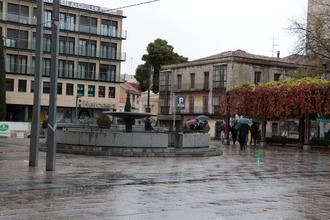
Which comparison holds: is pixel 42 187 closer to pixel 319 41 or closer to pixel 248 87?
pixel 248 87

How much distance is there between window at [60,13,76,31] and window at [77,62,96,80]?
5.05 metres

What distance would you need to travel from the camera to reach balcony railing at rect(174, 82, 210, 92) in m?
68.8

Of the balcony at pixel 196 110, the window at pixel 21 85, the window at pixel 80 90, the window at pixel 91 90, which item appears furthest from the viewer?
the window at pixel 91 90

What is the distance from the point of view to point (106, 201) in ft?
34.4

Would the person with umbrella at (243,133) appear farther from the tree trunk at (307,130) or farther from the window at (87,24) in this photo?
the window at (87,24)

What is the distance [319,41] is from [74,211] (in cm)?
3436

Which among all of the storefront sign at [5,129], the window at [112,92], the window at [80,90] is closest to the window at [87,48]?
the window at [80,90]

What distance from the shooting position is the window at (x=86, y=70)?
252 feet

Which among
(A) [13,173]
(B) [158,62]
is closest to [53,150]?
(A) [13,173]

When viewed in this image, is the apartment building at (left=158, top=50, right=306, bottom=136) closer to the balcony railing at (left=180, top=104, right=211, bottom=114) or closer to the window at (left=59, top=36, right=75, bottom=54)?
the balcony railing at (left=180, top=104, right=211, bottom=114)

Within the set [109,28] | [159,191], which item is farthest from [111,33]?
[159,191]

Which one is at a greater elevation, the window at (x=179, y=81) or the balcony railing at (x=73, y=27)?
the balcony railing at (x=73, y=27)

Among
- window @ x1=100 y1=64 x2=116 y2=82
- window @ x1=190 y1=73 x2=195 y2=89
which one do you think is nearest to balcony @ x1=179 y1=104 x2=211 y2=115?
window @ x1=190 y1=73 x2=195 y2=89

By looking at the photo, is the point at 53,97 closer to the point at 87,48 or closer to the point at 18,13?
the point at 18,13
